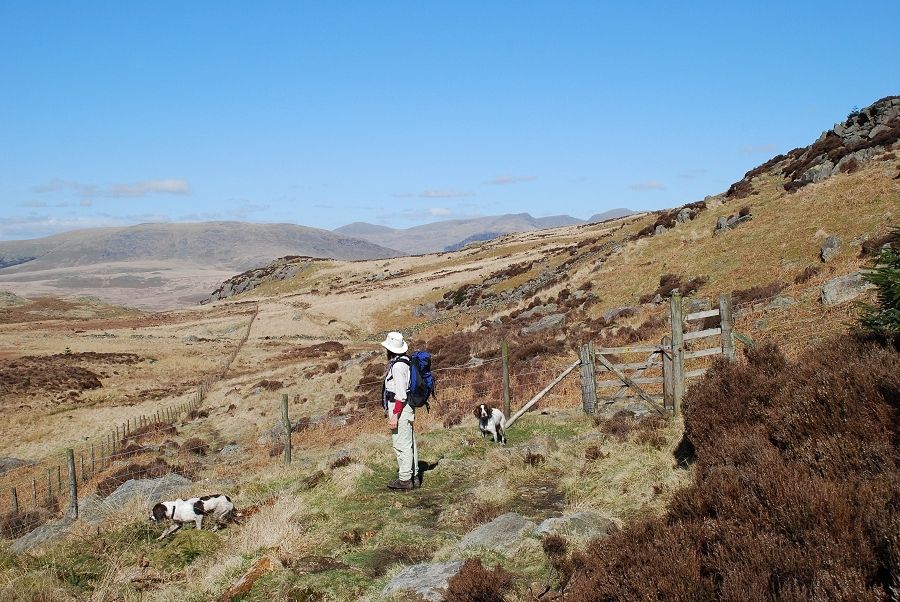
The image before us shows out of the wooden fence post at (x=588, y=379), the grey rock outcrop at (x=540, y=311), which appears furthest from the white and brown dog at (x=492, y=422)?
the grey rock outcrop at (x=540, y=311)

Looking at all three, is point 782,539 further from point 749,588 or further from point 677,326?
point 677,326

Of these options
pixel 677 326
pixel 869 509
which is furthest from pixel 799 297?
pixel 869 509

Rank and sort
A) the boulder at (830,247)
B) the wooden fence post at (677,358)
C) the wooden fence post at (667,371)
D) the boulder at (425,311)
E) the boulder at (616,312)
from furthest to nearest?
the boulder at (425,311) → the boulder at (616,312) → the boulder at (830,247) → the wooden fence post at (667,371) → the wooden fence post at (677,358)

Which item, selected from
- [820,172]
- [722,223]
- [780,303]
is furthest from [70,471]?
[820,172]

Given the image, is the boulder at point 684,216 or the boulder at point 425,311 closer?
the boulder at point 684,216

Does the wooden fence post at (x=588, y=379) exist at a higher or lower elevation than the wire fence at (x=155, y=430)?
higher

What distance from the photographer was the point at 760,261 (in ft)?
94.9

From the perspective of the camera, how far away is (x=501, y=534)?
7.34 metres

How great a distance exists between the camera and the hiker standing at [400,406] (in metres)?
10.3

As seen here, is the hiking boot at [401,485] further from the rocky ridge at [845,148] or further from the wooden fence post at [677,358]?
the rocky ridge at [845,148]

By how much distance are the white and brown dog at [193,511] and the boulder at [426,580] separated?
417 cm

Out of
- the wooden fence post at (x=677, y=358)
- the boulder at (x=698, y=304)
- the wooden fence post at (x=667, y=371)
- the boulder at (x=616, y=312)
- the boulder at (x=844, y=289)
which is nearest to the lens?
the wooden fence post at (x=677, y=358)

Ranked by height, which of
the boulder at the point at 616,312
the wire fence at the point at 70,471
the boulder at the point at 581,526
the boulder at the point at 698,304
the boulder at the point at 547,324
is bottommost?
the wire fence at the point at 70,471

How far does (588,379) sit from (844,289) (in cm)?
945
